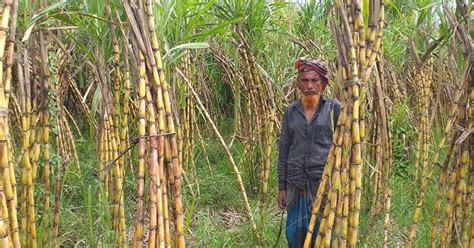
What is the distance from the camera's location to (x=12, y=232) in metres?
1.12

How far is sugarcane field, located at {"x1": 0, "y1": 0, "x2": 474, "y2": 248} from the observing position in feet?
3.81

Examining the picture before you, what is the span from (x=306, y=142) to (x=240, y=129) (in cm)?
178

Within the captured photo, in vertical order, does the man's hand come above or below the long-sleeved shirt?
below

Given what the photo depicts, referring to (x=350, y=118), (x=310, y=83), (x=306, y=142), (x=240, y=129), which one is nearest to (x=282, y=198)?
(x=306, y=142)

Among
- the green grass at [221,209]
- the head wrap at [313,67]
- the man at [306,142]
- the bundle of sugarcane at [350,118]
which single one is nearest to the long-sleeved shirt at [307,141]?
the man at [306,142]

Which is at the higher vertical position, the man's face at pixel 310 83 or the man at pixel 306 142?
the man's face at pixel 310 83

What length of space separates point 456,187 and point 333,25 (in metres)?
0.67

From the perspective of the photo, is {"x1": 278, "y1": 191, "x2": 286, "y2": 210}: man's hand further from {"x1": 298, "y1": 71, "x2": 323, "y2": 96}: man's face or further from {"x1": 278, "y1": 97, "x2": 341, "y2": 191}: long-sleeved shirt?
{"x1": 298, "y1": 71, "x2": 323, "y2": 96}: man's face

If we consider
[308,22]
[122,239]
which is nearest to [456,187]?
[122,239]

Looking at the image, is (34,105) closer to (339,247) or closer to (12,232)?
(12,232)

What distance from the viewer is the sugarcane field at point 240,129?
1.16m

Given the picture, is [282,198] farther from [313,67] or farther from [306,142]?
[313,67]

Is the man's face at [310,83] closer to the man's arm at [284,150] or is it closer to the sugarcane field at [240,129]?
the sugarcane field at [240,129]

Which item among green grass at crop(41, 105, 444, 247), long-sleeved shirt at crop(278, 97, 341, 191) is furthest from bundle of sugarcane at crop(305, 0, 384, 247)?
green grass at crop(41, 105, 444, 247)
